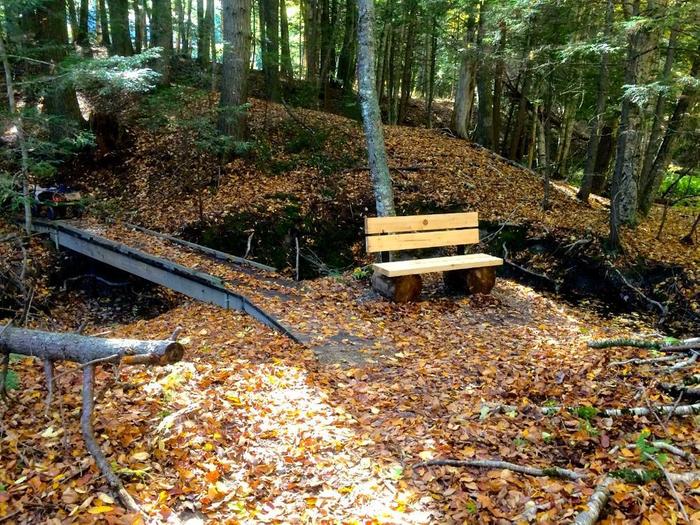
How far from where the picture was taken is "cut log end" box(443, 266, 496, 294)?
270 inches

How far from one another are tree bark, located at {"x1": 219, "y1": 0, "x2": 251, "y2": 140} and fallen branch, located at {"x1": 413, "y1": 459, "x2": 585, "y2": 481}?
871 cm

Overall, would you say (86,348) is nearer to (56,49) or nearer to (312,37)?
(56,49)

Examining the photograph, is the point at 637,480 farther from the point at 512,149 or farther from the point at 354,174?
the point at 512,149

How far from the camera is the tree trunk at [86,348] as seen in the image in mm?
2949

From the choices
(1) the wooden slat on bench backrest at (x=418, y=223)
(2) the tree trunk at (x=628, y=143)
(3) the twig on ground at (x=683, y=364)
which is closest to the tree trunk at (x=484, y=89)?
(2) the tree trunk at (x=628, y=143)

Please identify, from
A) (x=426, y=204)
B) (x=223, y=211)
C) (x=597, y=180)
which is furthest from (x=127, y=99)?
(x=597, y=180)

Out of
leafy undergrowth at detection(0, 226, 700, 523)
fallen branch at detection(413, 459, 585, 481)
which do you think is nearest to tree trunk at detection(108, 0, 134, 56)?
leafy undergrowth at detection(0, 226, 700, 523)

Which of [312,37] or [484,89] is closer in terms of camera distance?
[484,89]

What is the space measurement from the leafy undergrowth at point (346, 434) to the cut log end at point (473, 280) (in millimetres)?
1589

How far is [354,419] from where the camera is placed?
3.76 meters

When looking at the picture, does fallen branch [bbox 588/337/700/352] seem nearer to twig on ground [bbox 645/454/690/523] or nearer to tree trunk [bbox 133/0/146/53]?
twig on ground [bbox 645/454/690/523]

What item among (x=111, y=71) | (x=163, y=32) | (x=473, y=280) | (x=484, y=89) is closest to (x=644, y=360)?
(x=473, y=280)

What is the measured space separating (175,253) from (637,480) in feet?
25.8

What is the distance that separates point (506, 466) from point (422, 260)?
4148mm
